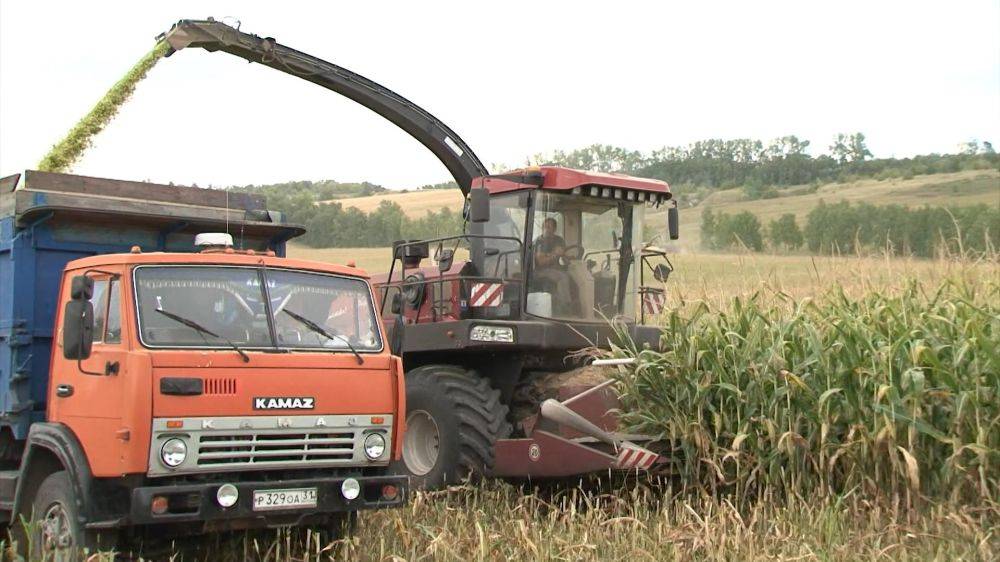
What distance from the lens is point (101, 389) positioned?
603 cm

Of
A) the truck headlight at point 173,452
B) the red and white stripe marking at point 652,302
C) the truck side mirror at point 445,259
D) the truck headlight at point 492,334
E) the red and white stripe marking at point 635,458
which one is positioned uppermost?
the truck side mirror at point 445,259

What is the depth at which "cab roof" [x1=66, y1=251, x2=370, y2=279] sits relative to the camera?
20.6 ft

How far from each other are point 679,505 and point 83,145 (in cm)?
619

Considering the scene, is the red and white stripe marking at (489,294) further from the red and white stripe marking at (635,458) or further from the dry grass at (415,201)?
the dry grass at (415,201)

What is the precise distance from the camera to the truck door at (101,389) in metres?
5.84

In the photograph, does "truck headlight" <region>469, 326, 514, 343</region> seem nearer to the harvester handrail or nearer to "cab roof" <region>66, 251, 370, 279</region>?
the harvester handrail

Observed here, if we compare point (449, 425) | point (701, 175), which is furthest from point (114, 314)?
point (701, 175)

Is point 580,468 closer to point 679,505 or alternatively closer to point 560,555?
point 679,505

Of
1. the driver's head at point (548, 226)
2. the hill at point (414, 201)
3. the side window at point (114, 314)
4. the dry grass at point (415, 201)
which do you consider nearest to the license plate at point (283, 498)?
the side window at point (114, 314)

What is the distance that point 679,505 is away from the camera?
7328 mm

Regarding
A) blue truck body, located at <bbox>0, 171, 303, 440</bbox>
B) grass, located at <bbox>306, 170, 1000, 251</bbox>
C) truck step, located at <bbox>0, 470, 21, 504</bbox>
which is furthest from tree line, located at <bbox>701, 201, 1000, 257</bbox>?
truck step, located at <bbox>0, 470, 21, 504</bbox>

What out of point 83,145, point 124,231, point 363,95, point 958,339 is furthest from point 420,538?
point 363,95

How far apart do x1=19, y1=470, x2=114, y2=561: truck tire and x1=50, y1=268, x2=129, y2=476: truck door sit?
0.87 ft

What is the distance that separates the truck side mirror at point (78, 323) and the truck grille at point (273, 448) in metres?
0.89
